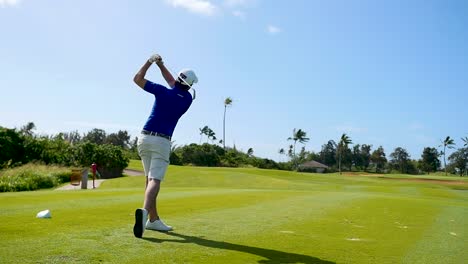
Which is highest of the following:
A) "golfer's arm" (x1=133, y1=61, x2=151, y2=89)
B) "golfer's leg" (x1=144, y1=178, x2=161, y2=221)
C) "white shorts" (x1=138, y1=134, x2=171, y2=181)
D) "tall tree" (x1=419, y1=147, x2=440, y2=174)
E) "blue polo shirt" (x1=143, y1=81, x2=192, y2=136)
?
"tall tree" (x1=419, y1=147, x2=440, y2=174)

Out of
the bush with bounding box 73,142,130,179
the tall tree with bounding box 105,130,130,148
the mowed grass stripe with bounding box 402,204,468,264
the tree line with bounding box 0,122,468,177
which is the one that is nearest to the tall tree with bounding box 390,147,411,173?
the tree line with bounding box 0,122,468,177

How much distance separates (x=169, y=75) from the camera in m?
6.98

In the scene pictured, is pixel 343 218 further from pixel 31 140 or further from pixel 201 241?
pixel 31 140

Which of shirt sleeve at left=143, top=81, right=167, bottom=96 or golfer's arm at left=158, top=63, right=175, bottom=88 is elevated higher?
golfer's arm at left=158, top=63, right=175, bottom=88

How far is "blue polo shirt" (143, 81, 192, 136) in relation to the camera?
252 inches

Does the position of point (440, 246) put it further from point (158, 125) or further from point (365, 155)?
point (365, 155)

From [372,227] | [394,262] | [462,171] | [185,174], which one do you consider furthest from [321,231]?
[462,171]

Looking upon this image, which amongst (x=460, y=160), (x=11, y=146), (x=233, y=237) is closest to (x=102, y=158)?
(x=11, y=146)

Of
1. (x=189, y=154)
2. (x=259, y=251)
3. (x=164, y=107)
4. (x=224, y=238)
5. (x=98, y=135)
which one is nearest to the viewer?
(x=259, y=251)

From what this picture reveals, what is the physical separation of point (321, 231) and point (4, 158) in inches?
1336

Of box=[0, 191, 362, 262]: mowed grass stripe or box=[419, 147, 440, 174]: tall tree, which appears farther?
box=[419, 147, 440, 174]: tall tree

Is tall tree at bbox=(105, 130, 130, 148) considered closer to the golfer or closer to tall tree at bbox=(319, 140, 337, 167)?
tall tree at bbox=(319, 140, 337, 167)

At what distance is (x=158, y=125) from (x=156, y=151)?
39 centimetres

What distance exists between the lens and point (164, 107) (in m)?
6.44
